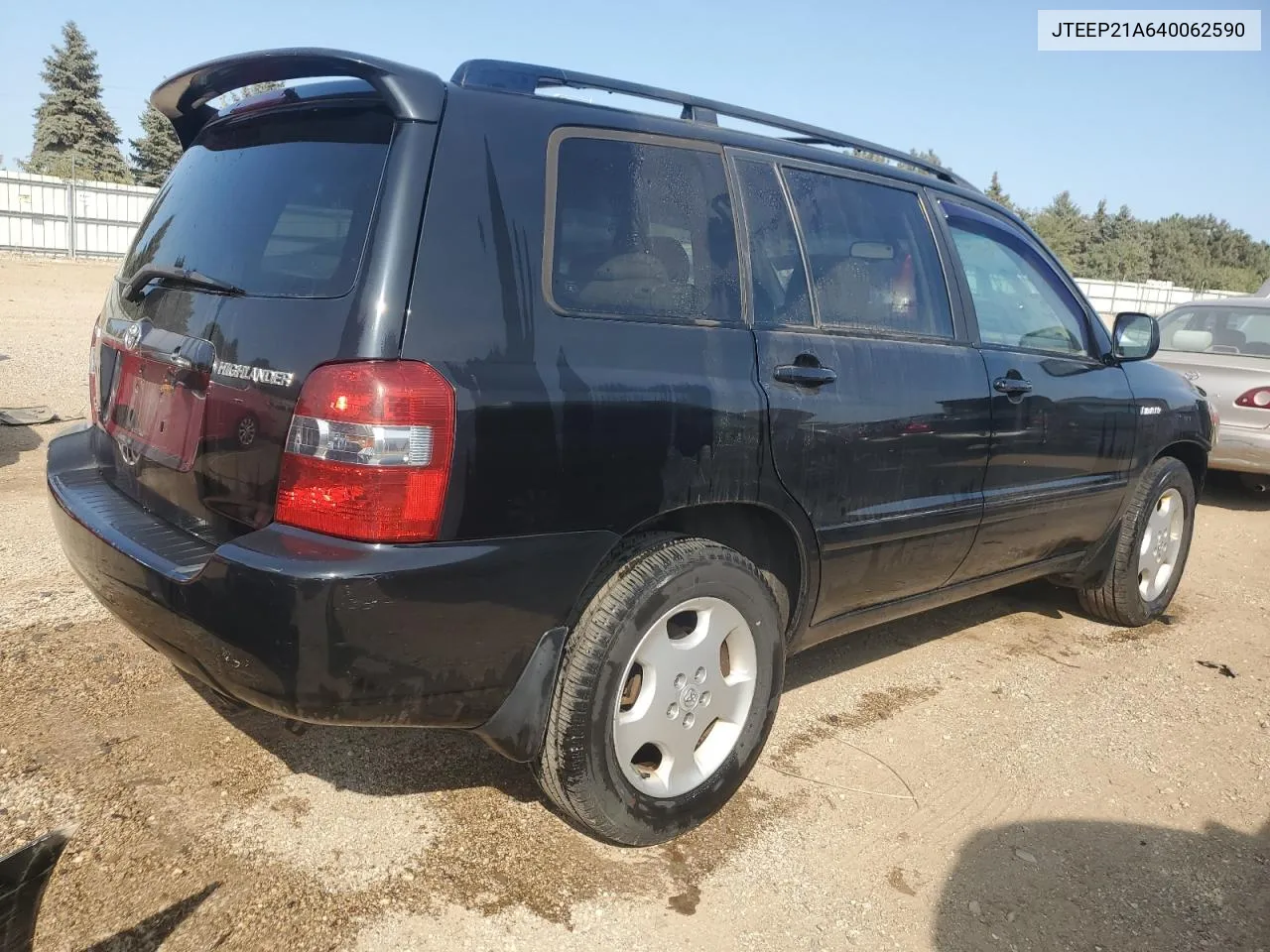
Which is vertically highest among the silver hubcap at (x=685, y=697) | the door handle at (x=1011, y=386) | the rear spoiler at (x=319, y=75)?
the rear spoiler at (x=319, y=75)

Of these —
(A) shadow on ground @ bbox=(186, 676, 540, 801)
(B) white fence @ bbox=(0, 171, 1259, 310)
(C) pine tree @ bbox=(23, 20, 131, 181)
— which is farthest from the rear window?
(C) pine tree @ bbox=(23, 20, 131, 181)

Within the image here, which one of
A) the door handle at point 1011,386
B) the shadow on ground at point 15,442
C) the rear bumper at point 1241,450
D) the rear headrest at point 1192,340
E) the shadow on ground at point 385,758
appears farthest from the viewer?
the rear headrest at point 1192,340

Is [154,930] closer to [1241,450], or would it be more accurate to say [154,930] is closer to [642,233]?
[642,233]

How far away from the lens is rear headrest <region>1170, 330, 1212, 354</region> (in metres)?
8.01

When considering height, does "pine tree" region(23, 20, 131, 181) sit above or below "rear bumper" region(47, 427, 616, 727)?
above

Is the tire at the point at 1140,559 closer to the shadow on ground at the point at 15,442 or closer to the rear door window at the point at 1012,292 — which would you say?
the rear door window at the point at 1012,292

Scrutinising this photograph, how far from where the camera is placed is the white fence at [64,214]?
952 inches

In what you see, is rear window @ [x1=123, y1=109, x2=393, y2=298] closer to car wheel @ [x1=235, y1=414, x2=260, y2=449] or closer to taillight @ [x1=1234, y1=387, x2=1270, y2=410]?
car wheel @ [x1=235, y1=414, x2=260, y2=449]

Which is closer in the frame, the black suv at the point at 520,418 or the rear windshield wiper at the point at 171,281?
the black suv at the point at 520,418

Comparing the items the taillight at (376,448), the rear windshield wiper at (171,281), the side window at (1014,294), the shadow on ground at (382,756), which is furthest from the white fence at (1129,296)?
the taillight at (376,448)

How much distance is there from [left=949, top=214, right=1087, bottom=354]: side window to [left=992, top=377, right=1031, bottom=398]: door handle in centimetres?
15

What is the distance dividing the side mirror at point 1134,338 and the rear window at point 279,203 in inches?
127

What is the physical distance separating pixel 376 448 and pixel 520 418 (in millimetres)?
310

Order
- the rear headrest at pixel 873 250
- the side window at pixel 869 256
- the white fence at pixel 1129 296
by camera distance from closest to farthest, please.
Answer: the side window at pixel 869 256 < the rear headrest at pixel 873 250 < the white fence at pixel 1129 296
